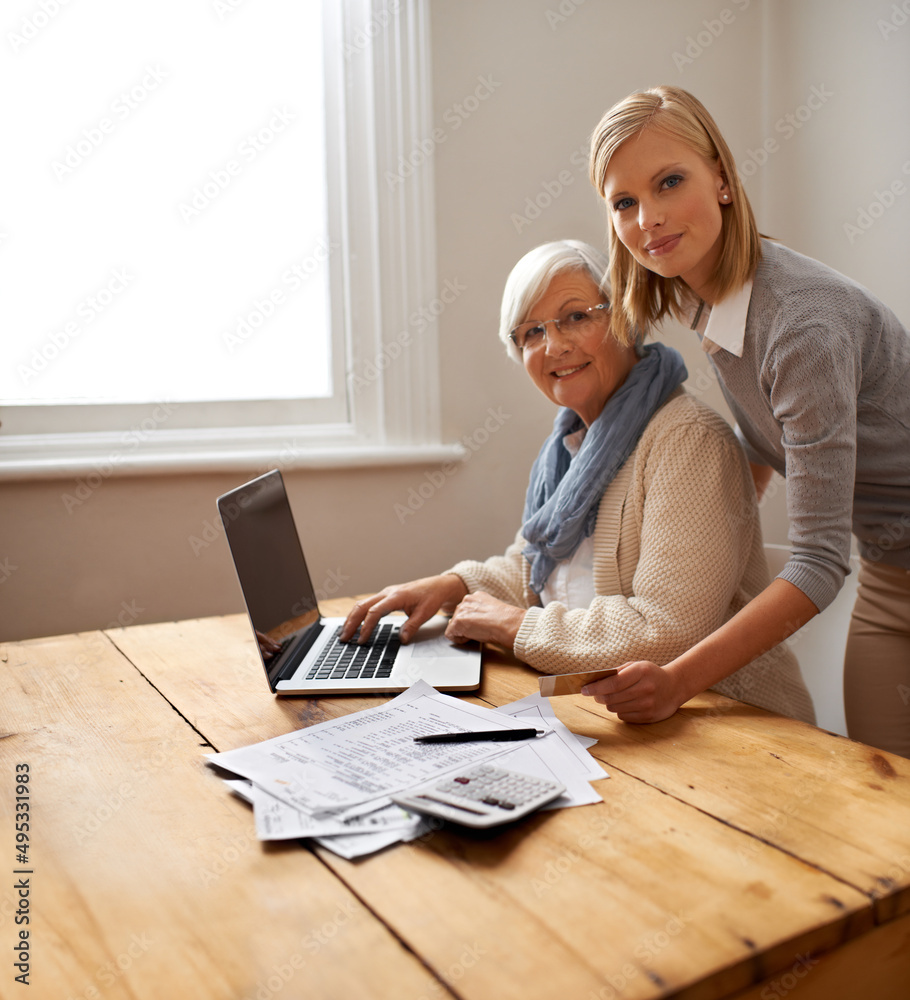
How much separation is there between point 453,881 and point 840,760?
46cm

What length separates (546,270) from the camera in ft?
4.60

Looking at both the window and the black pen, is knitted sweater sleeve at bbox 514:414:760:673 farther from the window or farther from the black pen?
the window

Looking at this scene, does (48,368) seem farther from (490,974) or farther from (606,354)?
(490,974)

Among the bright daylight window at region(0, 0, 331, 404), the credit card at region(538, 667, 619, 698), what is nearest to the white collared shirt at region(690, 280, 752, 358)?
the credit card at region(538, 667, 619, 698)

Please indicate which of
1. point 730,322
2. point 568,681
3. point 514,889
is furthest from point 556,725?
point 730,322

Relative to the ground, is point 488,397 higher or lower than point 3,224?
lower

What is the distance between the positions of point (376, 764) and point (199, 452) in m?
1.40

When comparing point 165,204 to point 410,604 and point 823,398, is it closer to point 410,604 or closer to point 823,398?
point 410,604

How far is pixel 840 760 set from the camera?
0.88 m

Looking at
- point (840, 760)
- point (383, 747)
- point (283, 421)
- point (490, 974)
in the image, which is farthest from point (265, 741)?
point (283, 421)

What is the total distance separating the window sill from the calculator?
1.40 metres

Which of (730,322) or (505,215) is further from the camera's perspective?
(505,215)

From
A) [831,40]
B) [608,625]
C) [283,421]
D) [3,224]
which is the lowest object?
[608,625]

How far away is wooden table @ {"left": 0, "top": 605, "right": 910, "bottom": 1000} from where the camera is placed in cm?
57
